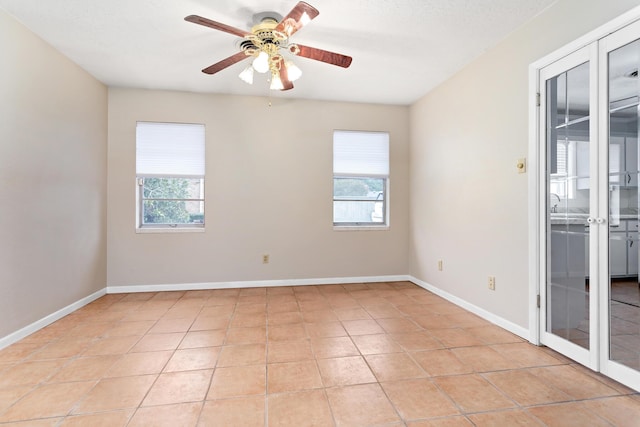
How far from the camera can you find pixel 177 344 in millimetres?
2512

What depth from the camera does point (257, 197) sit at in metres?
4.29

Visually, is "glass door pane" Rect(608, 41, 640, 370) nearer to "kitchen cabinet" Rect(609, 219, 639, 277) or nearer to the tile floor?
"kitchen cabinet" Rect(609, 219, 639, 277)

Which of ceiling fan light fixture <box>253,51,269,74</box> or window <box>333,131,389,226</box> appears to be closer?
ceiling fan light fixture <box>253,51,269,74</box>

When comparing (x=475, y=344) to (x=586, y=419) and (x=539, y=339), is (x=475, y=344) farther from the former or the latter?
(x=586, y=419)

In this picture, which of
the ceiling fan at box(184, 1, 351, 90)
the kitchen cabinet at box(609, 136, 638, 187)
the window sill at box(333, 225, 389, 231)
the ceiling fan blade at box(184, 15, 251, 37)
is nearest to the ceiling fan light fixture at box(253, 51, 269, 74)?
the ceiling fan at box(184, 1, 351, 90)

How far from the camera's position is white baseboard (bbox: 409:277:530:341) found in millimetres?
2648

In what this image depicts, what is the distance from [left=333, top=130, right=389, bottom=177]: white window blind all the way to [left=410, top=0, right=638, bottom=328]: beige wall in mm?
595

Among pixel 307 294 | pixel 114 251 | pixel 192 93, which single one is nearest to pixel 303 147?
pixel 192 93

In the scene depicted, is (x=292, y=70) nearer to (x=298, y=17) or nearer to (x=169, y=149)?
(x=298, y=17)

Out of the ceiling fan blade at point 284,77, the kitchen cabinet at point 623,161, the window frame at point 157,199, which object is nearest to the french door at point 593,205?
the kitchen cabinet at point 623,161

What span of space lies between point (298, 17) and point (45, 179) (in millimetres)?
2699

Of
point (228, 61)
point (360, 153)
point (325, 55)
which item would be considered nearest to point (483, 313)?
point (360, 153)

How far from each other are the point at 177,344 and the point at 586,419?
8.74 ft

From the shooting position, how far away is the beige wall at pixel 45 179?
8.16ft
